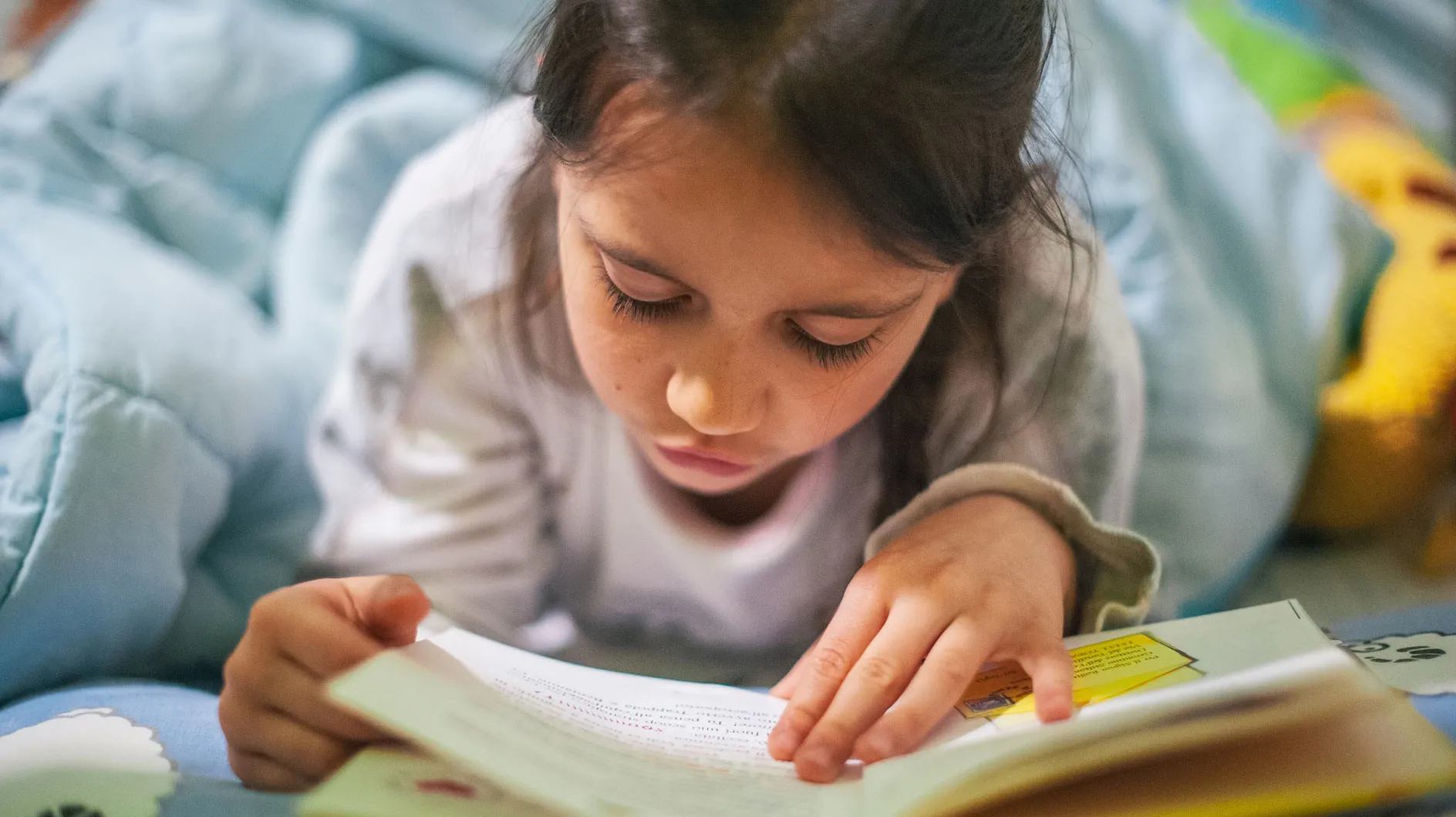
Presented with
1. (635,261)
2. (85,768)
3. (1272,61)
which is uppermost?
(1272,61)

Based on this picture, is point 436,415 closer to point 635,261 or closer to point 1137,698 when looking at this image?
point 635,261

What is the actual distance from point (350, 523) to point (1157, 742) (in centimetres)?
41

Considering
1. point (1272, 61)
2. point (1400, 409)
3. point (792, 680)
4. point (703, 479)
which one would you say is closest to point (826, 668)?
point (792, 680)

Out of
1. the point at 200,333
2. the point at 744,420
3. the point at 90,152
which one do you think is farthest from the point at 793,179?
the point at 90,152

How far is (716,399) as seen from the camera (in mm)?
432

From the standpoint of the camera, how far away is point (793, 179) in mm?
383

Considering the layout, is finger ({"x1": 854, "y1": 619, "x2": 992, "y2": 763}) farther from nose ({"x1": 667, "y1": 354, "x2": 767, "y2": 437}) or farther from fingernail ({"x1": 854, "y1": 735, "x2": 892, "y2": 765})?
nose ({"x1": 667, "y1": 354, "x2": 767, "y2": 437})

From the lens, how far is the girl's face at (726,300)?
39 cm

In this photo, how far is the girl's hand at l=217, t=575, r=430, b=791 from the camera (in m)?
0.38

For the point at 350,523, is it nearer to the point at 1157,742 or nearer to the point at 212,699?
the point at 212,699

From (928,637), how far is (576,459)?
0.86 ft

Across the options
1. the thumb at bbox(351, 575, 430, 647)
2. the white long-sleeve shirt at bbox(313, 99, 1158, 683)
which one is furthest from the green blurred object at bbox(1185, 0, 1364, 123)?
the thumb at bbox(351, 575, 430, 647)

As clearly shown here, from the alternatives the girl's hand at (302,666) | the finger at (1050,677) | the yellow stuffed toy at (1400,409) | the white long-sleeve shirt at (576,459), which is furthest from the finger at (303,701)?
the yellow stuffed toy at (1400,409)

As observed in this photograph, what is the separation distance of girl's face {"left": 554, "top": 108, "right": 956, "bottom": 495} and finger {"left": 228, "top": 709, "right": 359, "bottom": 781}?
0.17 metres
